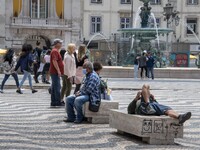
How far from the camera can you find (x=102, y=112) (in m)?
11.2

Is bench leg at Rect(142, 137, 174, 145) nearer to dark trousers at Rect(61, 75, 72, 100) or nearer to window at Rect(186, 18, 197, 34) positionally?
dark trousers at Rect(61, 75, 72, 100)

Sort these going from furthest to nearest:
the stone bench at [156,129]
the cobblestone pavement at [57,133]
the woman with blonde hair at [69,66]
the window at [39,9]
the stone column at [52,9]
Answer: the window at [39,9], the stone column at [52,9], the woman with blonde hair at [69,66], the stone bench at [156,129], the cobblestone pavement at [57,133]

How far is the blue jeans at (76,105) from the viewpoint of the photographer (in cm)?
1105

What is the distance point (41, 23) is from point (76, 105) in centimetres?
4027

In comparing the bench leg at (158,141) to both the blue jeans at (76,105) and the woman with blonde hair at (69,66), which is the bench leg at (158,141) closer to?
the blue jeans at (76,105)

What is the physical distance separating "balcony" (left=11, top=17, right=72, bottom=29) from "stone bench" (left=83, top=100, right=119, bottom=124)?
39547mm

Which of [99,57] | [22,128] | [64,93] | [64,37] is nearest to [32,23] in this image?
[64,37]

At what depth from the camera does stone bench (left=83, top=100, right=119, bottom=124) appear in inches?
439

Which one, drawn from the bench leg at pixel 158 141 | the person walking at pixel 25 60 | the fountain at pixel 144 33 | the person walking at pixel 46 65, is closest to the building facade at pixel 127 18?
the fountain at pixel 144 33

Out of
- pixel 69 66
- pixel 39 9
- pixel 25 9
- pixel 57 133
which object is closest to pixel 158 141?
pixel 57 133

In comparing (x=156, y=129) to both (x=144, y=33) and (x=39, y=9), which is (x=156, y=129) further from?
(x=39, y=9)

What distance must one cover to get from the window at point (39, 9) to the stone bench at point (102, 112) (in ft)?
135

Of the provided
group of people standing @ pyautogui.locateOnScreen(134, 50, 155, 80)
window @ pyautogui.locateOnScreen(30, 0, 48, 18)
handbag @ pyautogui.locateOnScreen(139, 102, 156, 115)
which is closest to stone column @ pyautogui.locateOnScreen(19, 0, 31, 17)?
window @ pyautogui.locateOnScreen(30, 0, 48, 18)

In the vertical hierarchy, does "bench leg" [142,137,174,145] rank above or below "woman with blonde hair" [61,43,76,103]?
below
